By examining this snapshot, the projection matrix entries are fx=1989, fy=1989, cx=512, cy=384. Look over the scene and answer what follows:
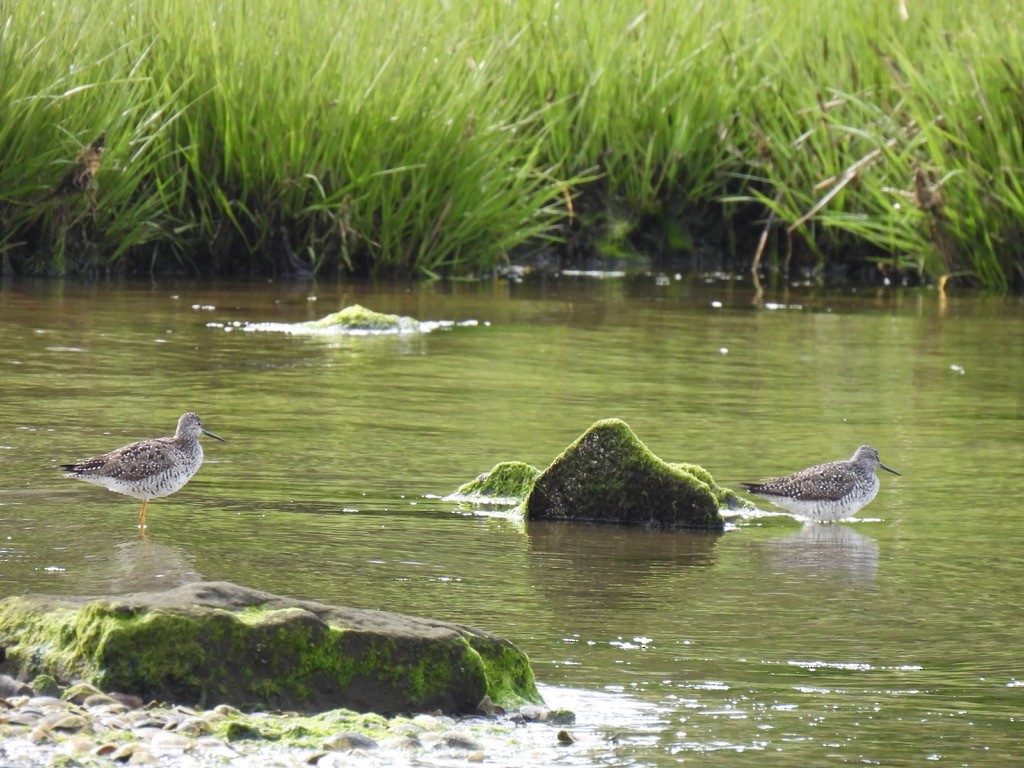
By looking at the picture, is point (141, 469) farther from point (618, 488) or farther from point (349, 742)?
point (349, 742)

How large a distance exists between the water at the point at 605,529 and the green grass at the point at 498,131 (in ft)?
4.98

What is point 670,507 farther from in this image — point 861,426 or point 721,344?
point 721,344

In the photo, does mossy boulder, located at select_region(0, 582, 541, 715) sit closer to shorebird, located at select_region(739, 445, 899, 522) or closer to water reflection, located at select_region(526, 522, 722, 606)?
water reflection, located at select_region(526, 522, 722, 606)

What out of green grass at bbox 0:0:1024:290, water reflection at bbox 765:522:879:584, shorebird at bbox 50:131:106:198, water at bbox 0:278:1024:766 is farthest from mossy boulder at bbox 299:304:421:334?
water reflection at bbox 765:522:879:584

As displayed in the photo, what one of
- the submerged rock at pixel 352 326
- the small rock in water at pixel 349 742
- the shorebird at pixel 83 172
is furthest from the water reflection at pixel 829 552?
the shorebird at pixel 83 172

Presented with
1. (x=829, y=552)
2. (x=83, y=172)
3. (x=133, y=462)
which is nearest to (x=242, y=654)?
(x=133, y=462)

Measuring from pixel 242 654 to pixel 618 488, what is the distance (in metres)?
2.91

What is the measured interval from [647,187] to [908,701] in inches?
545

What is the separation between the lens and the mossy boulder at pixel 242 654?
4.38m

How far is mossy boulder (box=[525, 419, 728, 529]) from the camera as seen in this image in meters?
7.14

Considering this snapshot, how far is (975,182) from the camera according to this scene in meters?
15.7

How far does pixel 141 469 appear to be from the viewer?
6.78m

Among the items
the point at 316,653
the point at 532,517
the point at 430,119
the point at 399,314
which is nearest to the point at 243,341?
the point at 399,314

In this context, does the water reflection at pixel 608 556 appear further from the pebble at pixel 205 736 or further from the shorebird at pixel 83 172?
the shorebird at pixel 83 172
